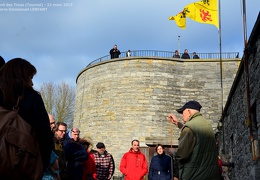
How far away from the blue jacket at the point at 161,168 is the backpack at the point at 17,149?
589 cm

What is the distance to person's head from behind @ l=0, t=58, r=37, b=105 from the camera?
2.74 metres

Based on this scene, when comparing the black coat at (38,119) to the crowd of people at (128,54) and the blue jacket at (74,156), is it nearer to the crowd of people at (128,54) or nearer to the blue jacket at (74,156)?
the blue jacket at (74,156)

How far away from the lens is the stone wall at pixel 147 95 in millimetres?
22922

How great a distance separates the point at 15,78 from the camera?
284 centimetres

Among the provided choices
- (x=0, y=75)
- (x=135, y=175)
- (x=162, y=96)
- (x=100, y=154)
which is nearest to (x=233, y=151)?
(x=135, y=175)

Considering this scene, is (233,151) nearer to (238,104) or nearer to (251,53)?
(238,104)

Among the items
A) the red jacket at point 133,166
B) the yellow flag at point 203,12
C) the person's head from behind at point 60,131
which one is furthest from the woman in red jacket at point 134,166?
the yellow flag at point 203,12

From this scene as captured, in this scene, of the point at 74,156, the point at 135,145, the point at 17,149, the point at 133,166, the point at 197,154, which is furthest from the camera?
the point at 133,166

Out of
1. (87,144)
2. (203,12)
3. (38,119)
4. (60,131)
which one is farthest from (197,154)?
(203,12)

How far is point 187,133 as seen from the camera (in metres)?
4.34

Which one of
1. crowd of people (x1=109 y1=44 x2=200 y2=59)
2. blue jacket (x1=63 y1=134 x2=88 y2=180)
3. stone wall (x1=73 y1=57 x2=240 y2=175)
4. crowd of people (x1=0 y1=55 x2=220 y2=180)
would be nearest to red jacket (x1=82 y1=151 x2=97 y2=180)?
crowd of people (x1=0 y1=55 x2=220 y2=180)

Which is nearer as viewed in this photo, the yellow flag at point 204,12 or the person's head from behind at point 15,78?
the person's head from behind at point 15,78

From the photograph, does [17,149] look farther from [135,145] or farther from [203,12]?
[203,12]

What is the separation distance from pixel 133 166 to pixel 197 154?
441 cm
